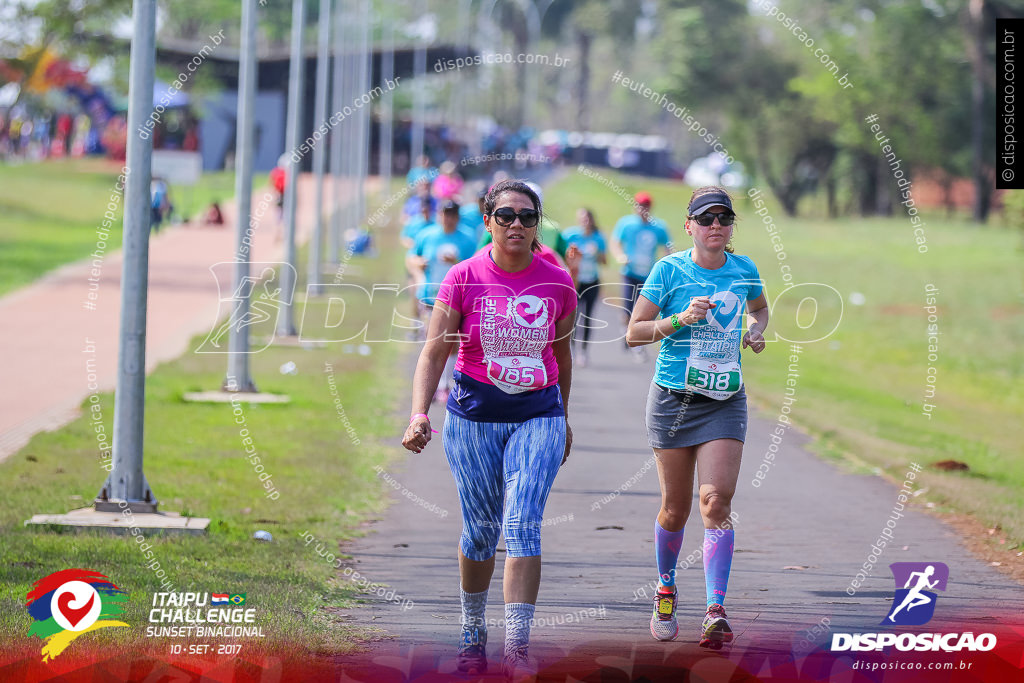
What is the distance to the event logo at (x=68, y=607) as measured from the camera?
19.9 feet

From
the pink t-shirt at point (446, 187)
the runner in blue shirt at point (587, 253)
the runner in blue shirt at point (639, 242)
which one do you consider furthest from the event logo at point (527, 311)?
the pink t-shirt at point (446, 187)

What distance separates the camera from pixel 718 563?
6316 mm

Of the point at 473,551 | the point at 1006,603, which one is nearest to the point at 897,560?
the point at 1006,603

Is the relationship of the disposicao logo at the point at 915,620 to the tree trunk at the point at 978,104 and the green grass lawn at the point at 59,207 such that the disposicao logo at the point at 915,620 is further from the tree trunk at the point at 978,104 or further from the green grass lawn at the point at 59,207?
the tree trunk at the point at 978,104

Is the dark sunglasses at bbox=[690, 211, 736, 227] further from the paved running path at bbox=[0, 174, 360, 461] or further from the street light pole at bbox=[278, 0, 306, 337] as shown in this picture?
the street light pole at bbox=[278, 0, 306, 337]

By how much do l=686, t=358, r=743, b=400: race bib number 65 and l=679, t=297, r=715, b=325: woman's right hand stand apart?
242mm

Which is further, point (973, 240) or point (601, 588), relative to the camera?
point (973, 240)

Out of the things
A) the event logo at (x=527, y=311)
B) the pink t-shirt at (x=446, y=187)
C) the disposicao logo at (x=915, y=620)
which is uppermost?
the pink t-shirt at (x=446, y=187)

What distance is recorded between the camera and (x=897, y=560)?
26.9 ft

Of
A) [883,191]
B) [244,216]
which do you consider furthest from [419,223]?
[883,191]

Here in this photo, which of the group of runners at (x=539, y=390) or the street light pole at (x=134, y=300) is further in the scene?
the street light pole at (x=134, y=300)

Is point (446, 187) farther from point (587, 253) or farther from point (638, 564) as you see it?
point (638, 564)

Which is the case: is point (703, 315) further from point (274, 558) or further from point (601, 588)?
point (274, 558)

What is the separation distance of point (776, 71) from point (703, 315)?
65.7 meters
